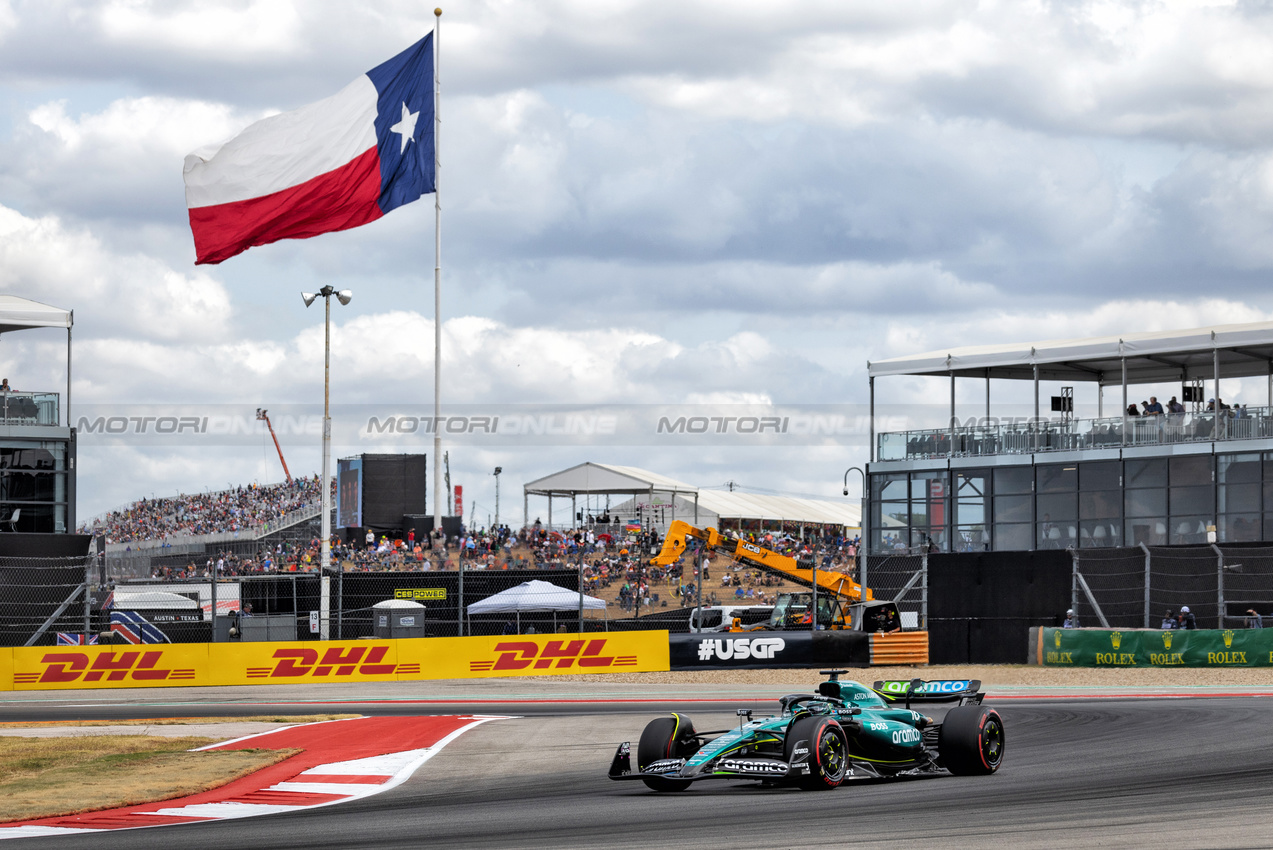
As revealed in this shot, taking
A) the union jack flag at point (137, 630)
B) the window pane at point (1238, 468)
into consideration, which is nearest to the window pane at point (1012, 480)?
the window pane at point (1238, 468)

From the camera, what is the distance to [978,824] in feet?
34.6

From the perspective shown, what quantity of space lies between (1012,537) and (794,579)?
9.28 meters

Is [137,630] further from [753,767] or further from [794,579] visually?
[753,767]

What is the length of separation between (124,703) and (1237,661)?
22.1 m

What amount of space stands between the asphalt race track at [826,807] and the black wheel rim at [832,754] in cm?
22

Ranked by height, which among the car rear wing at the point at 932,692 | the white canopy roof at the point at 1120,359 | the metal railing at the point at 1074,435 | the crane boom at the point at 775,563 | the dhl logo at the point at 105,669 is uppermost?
the white canopy roof at the point at 1120,359

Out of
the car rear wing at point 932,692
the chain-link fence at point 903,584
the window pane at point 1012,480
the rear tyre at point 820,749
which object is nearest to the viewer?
the rear tyre at point 820,749

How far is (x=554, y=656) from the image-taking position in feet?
106

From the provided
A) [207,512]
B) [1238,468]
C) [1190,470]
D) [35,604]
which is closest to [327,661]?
[35,604]

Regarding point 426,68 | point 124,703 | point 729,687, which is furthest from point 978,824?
point 426,68

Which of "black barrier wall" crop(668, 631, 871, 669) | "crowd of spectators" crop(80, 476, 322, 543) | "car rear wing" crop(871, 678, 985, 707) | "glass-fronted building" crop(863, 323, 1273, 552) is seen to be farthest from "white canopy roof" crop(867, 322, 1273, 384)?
"crowd of spectators" crop(80, 476, 322, 543)

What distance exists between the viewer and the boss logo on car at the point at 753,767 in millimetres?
12555

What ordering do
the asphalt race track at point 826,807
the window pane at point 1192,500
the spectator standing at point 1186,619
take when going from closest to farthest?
the asphalt race track at point 826,807, the spectator standing at point 1186,619, the window pane at point 1192,500

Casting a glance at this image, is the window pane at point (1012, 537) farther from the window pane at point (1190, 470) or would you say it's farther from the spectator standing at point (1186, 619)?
the spectator standing at point (1186, 619)
